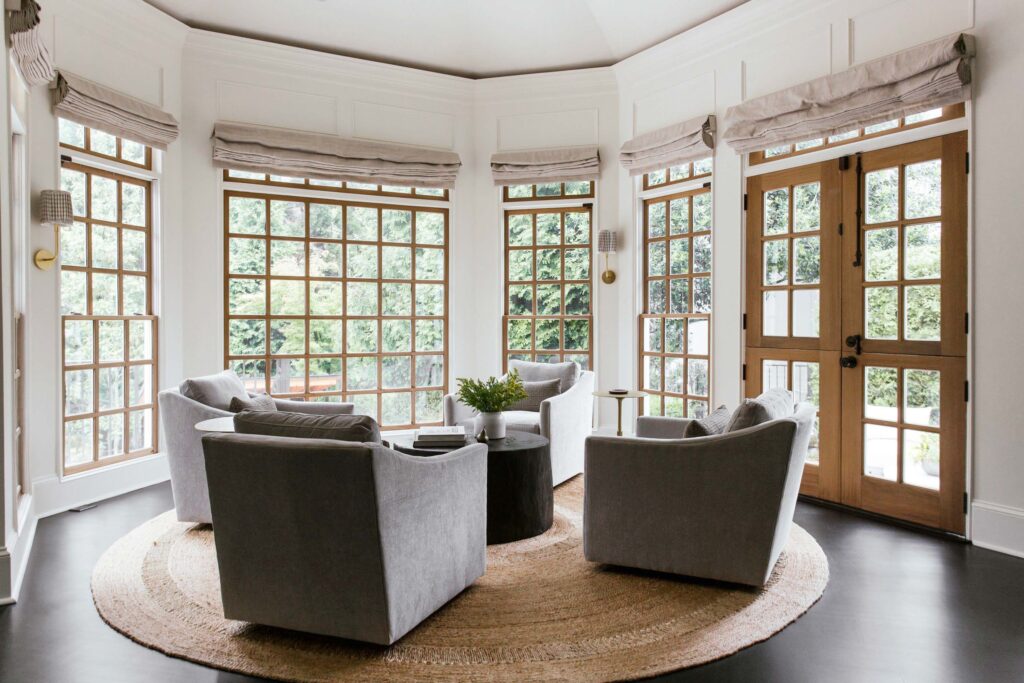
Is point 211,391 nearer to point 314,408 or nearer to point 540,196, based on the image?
point 314,408

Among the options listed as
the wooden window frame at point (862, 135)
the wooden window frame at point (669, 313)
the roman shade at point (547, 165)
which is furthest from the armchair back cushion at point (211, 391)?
the wooden window frame at point (862, 135)

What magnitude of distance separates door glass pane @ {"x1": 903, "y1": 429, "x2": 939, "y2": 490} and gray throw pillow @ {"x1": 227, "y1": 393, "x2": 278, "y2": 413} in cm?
353

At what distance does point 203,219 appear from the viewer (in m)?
5.57

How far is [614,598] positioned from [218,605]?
164 centimetres

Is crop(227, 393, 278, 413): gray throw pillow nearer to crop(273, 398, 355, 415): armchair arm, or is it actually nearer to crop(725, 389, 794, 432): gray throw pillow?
crop(273, 398, 355, 415): armchair arm

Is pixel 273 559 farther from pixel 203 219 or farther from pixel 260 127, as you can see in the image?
pixel 260 127

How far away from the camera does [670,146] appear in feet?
18.4

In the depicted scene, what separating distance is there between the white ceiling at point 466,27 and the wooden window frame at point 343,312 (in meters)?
1.26

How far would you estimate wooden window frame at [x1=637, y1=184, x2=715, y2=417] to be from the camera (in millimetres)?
5574

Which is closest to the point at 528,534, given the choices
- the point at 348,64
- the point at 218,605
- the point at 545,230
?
the point at 218,605

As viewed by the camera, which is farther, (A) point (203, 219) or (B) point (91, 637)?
(A) point (203, 219)

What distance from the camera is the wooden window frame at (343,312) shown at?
582 cm

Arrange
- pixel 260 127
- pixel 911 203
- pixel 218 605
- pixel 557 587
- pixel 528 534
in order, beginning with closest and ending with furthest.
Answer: pixel 218 605 < pixel 557 587 < pixel 528 534 < pixel 911 203 < pixel 260 127

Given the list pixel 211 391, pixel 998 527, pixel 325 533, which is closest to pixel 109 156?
pixel 211 391
